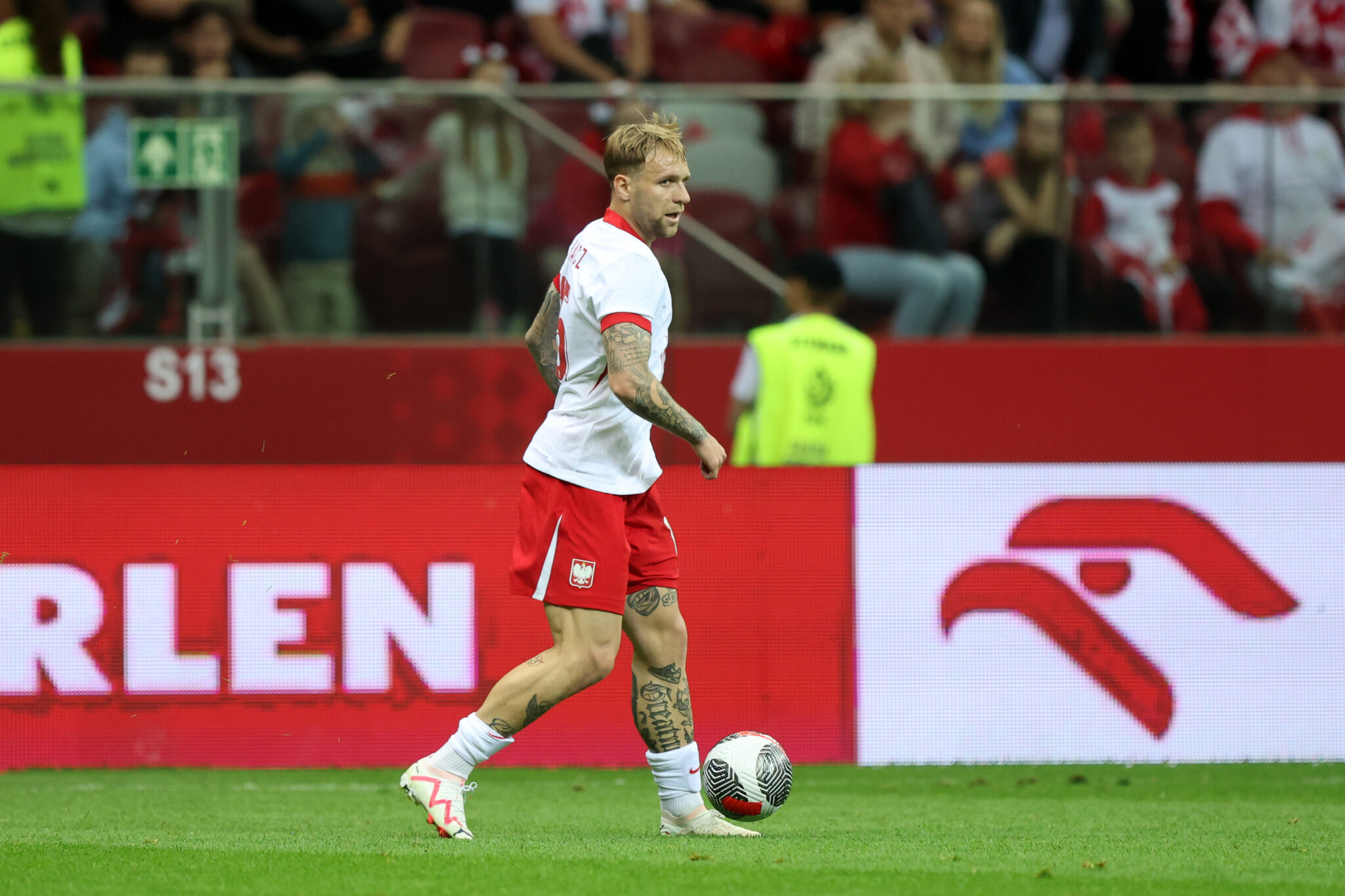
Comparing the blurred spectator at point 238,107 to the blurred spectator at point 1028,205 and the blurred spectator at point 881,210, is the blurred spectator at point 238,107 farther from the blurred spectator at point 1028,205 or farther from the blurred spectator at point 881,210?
the blurred spectator at point 1028,205

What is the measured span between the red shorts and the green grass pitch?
29.2 inches

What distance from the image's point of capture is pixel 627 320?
5.34m

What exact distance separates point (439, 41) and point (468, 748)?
22.7 ft

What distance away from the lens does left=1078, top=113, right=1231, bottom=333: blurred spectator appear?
33.4ft

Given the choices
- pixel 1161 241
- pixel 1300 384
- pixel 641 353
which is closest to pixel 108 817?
Result: pixel 641 353

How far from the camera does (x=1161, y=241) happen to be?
1019 centimetres

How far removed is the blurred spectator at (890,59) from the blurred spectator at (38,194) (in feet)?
12.5

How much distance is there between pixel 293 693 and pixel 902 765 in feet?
8.73

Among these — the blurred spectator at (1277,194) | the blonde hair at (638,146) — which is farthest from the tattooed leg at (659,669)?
the blurred spectator at (1277,194)

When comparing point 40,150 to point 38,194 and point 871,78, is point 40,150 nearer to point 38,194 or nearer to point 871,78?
point 38,194

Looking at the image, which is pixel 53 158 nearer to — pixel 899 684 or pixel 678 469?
pixel 678 469

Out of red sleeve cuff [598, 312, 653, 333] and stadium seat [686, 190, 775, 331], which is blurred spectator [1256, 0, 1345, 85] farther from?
red sleeve cuff [598, 312, 653, 333]

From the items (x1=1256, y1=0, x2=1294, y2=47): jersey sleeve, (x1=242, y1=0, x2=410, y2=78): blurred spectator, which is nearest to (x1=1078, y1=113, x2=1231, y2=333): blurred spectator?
(x1=1256, y1=0, x2=1294, y2=47): jersey sleeve

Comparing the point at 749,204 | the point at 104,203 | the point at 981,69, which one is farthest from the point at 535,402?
the point at 981,69
